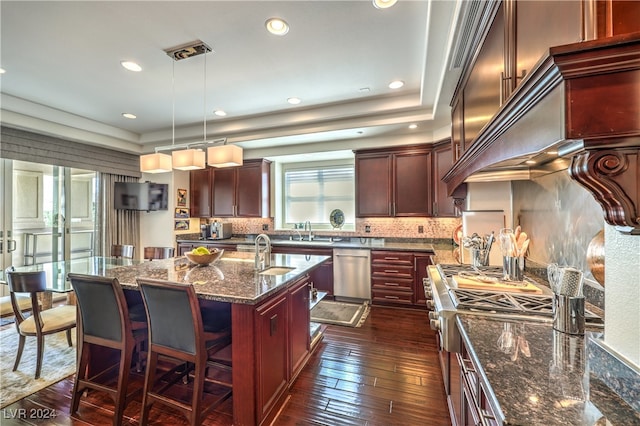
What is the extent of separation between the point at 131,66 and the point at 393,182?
3.66 metres

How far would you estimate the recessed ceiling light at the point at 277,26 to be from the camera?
2.14 m

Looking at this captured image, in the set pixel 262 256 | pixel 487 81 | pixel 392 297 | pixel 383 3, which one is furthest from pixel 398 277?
pixel 383 3

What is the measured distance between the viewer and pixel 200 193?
5.65m

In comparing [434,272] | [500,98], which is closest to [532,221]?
[434,272]

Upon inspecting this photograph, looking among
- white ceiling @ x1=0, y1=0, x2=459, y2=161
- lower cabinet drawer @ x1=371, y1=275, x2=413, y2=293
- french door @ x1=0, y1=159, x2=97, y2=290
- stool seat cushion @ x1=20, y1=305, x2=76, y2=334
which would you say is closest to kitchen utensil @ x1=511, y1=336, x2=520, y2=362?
white ceiling @ x1=0, y1=0, x2=459, y2=161

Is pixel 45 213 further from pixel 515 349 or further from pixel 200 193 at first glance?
pixel 515 349

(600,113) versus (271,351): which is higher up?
(600,113)

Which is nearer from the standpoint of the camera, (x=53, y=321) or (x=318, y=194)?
(x=53, y=321)

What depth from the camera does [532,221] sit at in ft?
7.09

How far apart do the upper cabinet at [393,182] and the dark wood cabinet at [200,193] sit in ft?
9.96

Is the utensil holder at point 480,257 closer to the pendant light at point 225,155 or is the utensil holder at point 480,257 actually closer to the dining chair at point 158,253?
the pendant light at point 225,155

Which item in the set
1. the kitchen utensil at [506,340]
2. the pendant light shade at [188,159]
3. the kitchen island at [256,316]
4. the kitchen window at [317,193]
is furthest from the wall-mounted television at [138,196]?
the kitchen utensil at [506,340]

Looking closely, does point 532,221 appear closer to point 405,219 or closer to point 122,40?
point 405,219

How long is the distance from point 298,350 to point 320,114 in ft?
9.86
